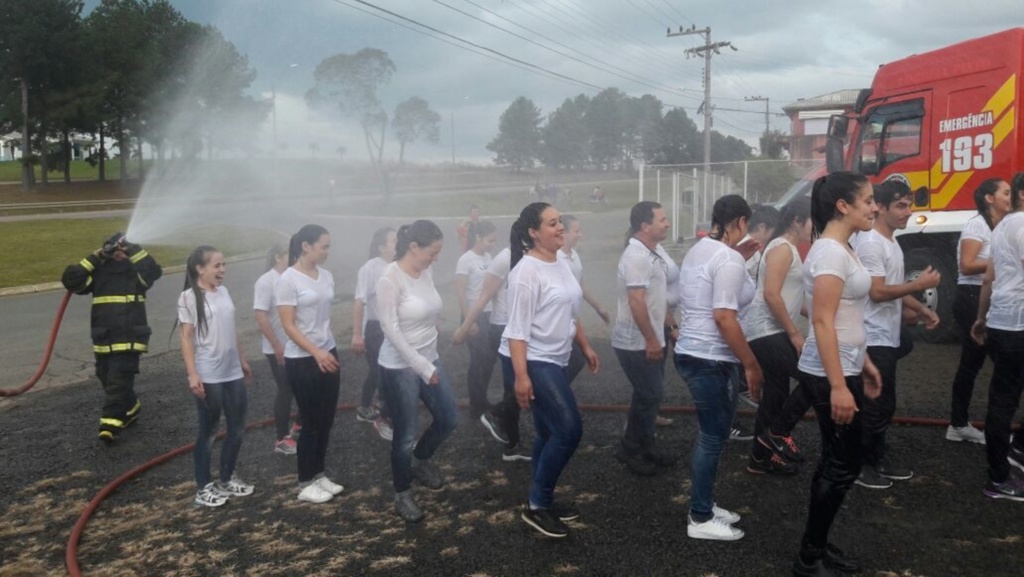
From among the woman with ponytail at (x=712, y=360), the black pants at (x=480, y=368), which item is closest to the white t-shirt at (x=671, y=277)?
the woman with ponytail at (x=712, y=360)

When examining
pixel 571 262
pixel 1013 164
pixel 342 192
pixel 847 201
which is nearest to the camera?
pixel 847 201

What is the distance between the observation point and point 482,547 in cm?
428

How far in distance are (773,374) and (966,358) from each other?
1.37 m

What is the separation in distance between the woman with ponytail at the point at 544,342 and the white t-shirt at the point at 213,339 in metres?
1.90

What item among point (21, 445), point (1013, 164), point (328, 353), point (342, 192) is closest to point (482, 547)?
point (328, 353)

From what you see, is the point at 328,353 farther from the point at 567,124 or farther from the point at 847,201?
the point at 567,124

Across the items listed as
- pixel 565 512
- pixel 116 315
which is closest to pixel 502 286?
pixel 565 512

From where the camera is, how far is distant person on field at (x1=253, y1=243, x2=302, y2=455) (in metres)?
5.54

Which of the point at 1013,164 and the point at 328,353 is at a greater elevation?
the point at 1013,164

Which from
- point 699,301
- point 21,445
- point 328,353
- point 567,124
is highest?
point 567,124

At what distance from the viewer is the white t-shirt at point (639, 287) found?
5.07m

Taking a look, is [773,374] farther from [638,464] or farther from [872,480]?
[638,464]

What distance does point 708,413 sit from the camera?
13.5 ft

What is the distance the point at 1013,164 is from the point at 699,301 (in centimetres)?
621
